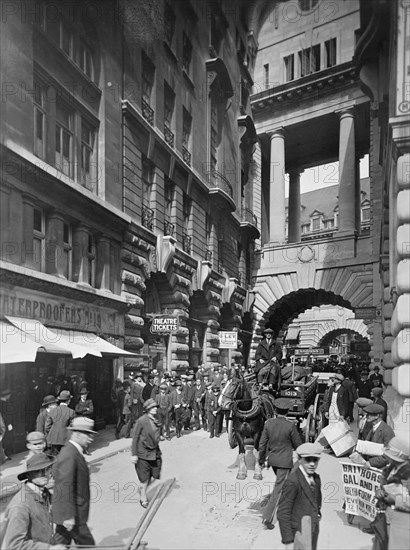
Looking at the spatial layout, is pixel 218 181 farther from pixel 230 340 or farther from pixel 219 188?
pixel 230 340

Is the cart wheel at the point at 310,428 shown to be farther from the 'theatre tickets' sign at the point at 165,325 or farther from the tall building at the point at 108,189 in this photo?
the 'theatre tickets' sign at the point at 165,325

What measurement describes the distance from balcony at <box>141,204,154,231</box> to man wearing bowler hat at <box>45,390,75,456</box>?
1102 cm

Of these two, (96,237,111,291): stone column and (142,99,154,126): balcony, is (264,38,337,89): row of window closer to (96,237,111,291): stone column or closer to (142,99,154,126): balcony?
(142,99,154,126): balcony

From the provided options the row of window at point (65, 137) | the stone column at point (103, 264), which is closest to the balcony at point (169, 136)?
the row of window at point (65, 137)

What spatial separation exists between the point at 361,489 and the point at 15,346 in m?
7.68

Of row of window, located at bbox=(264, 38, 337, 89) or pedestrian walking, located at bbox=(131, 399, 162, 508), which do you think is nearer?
pedestrian walking, located at bbox=(131, 399, 162, 508)

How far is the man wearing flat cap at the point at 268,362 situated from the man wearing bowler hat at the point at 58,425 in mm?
5116

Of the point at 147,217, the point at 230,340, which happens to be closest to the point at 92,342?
the point at 230,340

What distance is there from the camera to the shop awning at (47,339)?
1235 centimetres

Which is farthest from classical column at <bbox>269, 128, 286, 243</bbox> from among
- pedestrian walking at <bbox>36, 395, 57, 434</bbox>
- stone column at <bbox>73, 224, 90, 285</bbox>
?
pedestrian walking at <bbox>36, 395, 57, 434</bbox>

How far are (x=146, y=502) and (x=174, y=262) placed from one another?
14.7m

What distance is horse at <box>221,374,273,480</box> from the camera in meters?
11.1

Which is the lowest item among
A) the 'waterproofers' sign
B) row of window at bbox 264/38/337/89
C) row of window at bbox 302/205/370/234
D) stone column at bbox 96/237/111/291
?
the 'waterproofers' sign

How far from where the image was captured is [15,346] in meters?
11.3
